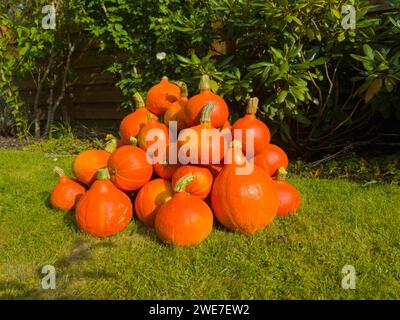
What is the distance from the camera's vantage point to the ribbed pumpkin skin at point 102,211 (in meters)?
2.45

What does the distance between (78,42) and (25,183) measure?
3.76m

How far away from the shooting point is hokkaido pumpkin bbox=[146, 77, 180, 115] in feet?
10.5

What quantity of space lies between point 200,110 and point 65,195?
1266 millimetres

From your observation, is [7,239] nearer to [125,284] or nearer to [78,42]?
[125,284]

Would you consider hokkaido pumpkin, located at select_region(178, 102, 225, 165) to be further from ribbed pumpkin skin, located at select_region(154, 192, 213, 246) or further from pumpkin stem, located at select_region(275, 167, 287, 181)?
pumpkin stem, located at select_region(275, 167, 287, 181)

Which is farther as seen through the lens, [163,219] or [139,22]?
[139,22]

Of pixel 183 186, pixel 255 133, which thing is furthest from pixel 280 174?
pixel 183 186

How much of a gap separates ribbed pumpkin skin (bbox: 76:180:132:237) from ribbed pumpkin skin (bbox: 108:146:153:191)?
4.5 inches

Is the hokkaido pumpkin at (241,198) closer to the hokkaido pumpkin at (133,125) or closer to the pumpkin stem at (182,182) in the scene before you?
the pumpkin stem at (182,182)

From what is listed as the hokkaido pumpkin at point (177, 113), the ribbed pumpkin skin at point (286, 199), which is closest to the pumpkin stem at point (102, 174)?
the hokkaido pumpkin at point (177, 113)

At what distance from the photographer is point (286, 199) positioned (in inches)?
109

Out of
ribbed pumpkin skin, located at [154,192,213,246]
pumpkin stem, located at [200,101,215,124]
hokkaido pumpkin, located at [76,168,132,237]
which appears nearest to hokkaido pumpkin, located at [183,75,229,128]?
pumpkin stem, located at [200,101,215,124]

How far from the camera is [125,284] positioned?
1.94 metres
